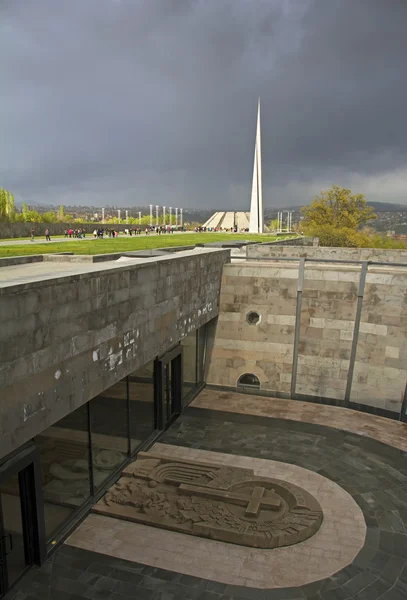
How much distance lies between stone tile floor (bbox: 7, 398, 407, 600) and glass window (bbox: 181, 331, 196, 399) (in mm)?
1905

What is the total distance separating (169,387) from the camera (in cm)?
1869

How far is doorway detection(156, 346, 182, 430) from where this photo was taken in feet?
57.4

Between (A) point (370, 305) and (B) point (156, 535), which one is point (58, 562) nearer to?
(B) point (156, 535)

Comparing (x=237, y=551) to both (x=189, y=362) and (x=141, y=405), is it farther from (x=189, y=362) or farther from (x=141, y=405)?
(x=189, y=362)

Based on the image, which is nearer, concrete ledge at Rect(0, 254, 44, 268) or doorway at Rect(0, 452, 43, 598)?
doorway at Rect(0, 452, 43, 598)

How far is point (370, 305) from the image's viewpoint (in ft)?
65.9

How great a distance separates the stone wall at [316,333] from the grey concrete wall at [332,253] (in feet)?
53.1

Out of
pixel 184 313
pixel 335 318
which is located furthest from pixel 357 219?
pixel 184 313

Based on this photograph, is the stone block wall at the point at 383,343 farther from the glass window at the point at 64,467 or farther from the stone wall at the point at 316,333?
the glass window at the point at 64,467

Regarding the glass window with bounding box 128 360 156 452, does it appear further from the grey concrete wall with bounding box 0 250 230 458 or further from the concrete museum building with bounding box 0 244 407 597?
the grey concrete wall with bounding box 0 250 230 458

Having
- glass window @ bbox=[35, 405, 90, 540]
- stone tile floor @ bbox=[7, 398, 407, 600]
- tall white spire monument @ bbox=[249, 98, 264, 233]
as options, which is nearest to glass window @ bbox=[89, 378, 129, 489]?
glass window @ bbox=[35, 405, 90, 540]

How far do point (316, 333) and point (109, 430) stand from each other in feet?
37.1

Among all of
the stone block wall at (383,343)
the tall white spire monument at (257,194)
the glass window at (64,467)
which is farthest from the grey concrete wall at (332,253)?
the tall white spire monument at (257,194)

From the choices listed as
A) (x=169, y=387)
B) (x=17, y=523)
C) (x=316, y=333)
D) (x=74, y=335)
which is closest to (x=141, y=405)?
(x=169, y=387)
